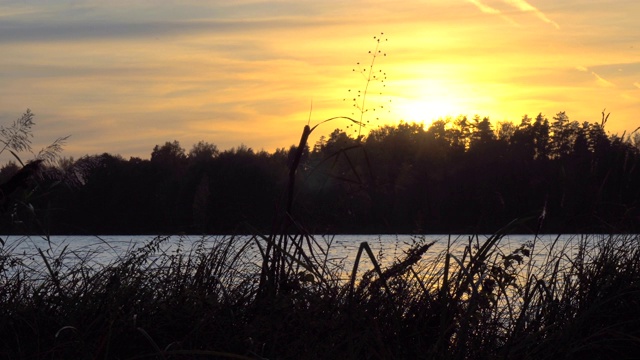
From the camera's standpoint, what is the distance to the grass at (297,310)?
160 inches

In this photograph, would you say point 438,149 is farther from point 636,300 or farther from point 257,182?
point 636,300

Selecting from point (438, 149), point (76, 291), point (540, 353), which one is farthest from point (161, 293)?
point (438, 149)

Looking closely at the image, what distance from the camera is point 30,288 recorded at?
213 inches

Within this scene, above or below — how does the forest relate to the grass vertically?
above

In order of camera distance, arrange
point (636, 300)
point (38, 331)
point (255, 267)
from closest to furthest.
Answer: point (38, 331), point (636, 300), point (255, 267)

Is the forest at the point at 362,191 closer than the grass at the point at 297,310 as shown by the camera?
No

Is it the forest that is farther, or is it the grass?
the forest

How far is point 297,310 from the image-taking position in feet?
13.7

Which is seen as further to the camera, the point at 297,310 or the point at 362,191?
the point at 362,191

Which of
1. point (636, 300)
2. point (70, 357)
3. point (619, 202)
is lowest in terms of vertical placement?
point (70, 357)

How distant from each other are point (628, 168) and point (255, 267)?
2.86m

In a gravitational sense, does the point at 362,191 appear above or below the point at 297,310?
above

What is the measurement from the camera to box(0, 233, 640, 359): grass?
405 cm

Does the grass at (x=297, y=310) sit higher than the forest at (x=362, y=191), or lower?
lower
